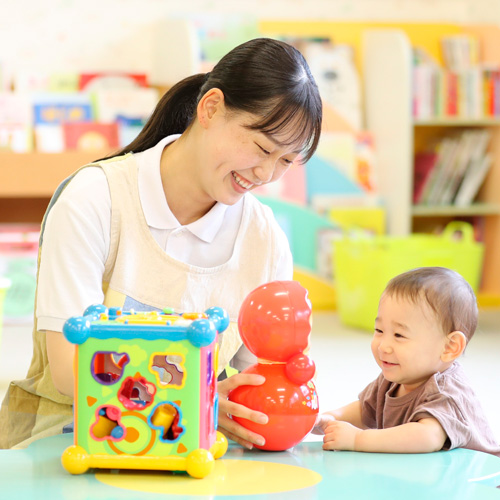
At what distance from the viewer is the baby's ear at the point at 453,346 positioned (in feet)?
3.94

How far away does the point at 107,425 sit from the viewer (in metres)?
0.90

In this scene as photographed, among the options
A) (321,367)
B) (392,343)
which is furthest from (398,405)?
(321,367)

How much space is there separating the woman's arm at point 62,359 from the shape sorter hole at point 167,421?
24 cm

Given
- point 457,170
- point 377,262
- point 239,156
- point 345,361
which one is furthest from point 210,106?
point 457,170

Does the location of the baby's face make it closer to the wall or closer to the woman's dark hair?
the woman's dark hair

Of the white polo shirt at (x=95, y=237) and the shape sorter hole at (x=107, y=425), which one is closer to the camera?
the shape sorter hole at (x=107, y=425)

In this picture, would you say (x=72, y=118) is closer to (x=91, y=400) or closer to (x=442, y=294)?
(x=442, y=294)

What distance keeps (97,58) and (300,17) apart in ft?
3.55

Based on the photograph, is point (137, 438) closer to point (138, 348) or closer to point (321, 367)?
point (138, 348)

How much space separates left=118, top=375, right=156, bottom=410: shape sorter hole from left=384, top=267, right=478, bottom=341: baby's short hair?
468 mm

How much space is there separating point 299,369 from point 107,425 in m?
0.24

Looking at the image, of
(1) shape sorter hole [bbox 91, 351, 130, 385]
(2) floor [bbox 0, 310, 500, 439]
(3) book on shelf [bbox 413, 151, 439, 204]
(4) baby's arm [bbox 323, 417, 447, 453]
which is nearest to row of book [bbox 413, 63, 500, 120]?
(3) book on shelf [bbox 413, 151, 439, 204]

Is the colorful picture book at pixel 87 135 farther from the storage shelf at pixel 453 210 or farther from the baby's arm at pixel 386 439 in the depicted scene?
the baby's arm at pixel 386 439

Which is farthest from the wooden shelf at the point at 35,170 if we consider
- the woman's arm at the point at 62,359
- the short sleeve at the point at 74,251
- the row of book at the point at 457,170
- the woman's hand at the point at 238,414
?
the woman's hand at the point at 238,414
